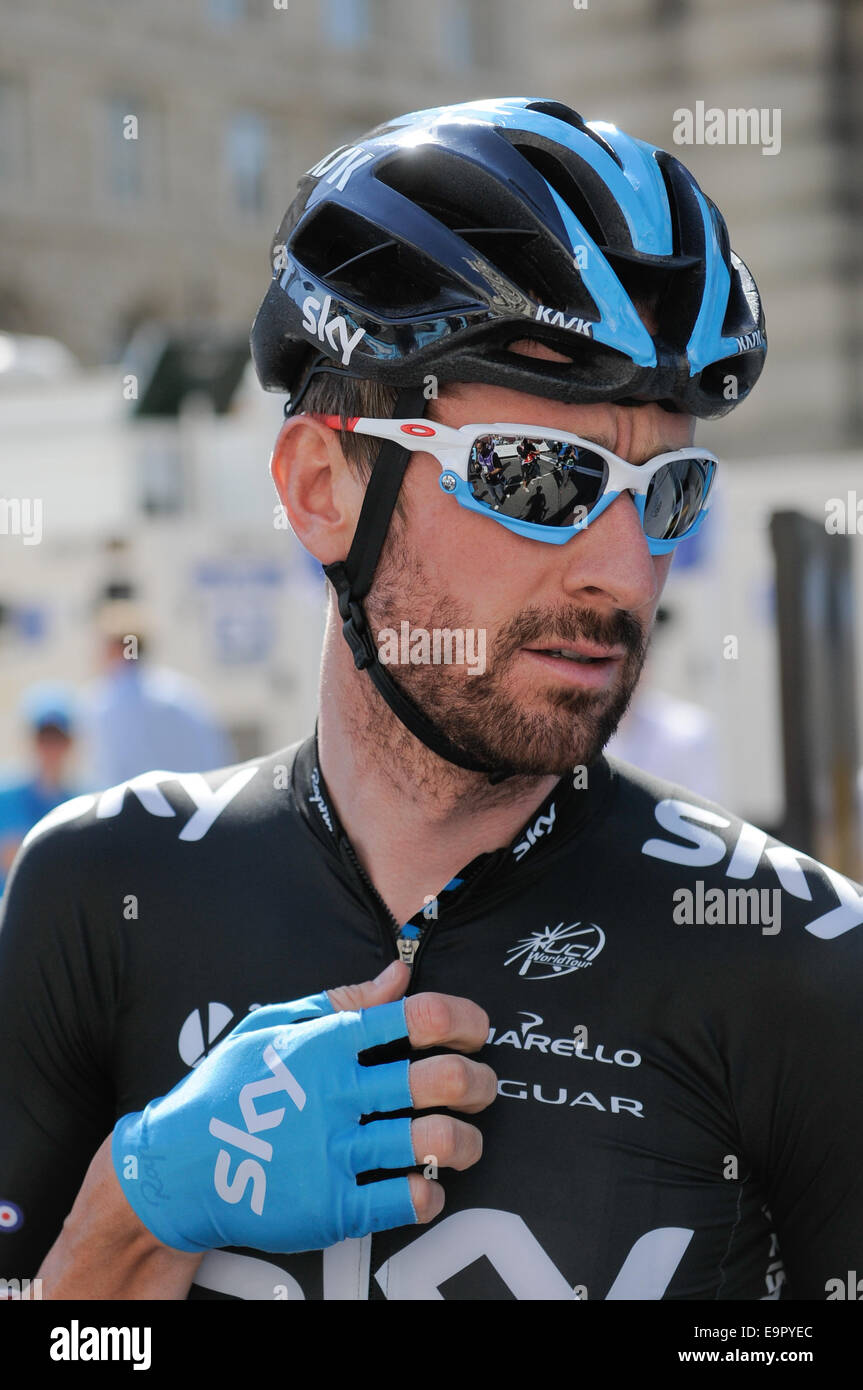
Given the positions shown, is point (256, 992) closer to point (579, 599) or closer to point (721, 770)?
point (579, 599)

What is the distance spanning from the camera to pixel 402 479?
6.59 feet

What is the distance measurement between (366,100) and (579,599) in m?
38.8

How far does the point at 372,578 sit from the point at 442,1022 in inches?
23.9

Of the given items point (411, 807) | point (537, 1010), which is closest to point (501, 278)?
point (411, 807)

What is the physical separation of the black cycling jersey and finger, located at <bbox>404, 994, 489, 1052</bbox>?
138 mm

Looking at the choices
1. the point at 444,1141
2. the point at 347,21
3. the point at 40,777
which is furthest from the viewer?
the point at 347,21

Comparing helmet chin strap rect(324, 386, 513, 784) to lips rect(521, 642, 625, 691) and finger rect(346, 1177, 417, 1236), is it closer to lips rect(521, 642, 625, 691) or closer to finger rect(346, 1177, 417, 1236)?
lips rect(521, 642, 625, 691)

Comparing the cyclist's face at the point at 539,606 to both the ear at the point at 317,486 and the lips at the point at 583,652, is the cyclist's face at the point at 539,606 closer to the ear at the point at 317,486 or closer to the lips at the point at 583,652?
the lips at the point at 583,652

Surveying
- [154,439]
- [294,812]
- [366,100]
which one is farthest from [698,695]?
[366,100]

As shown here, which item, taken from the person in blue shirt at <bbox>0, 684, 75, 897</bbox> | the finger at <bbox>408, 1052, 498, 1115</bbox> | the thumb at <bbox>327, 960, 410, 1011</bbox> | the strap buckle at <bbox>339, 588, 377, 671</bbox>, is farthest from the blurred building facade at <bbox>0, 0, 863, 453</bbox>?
the finger at <bbox>408, 1052, 498, 1115</bbox>

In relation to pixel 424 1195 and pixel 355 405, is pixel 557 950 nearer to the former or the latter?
pixel 424 1195

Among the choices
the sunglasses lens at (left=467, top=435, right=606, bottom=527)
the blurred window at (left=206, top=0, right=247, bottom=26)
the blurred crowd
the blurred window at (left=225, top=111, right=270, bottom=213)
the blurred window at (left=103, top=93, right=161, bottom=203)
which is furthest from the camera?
the blurred window at (left=225, top=111, right=270, bottom=213)

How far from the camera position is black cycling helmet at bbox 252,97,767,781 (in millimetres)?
1914

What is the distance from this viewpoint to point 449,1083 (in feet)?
5.86
